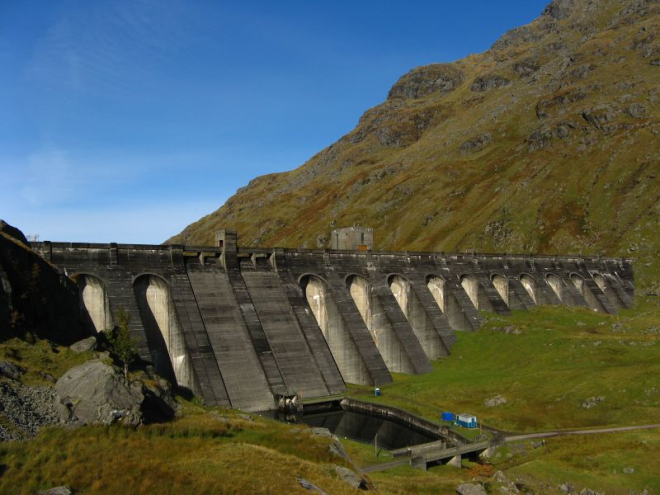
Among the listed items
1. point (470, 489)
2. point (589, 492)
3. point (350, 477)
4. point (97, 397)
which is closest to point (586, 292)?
point (589, 492)

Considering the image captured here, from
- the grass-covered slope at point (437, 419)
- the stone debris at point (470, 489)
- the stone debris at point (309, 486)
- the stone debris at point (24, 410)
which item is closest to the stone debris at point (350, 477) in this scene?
the grass-covered slope at point (437, 419)

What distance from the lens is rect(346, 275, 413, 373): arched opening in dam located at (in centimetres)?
6588

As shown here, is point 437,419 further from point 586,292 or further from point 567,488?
point 586,292

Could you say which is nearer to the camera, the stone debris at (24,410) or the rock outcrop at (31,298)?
the stone debris at (24,410)

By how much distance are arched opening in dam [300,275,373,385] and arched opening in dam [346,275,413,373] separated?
565 cm

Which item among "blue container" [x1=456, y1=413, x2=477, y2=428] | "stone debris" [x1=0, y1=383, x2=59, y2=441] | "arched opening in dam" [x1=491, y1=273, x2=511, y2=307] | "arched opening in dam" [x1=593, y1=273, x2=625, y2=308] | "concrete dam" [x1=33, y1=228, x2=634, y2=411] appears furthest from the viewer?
"arched opening in dam" [x1=593, y1=273, x2=625, y2=308]

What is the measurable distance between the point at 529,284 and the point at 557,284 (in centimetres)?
835

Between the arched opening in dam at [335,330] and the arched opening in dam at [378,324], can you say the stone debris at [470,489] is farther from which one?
the arched opening in dam at [378,324]

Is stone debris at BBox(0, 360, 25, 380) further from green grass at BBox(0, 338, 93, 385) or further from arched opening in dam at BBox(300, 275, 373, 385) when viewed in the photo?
arched opening in dam at BBox(300, 275, 373, 385)

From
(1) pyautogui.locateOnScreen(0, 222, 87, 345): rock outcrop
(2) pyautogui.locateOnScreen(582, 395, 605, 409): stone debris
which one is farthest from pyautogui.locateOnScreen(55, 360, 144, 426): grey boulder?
(2) pyautogui.locateOnScreen(582, 395, 605, 409): stone debris

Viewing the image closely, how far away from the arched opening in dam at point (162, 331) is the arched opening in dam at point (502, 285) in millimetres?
53238

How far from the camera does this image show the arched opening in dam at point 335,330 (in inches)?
2427

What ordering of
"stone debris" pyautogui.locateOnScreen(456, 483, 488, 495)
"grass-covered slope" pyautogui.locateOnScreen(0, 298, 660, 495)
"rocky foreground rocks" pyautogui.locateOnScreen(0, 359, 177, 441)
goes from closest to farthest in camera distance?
"grass-covered slope" pyautogui.locateOnScreen(0, 298, 660, 495) → "rocky foreground rocks" pyautogui.locateOnScreen(0, 359, 177, 441) → "stone debris" pyautogui.locateOnScreen(456, 483, 488, 495)

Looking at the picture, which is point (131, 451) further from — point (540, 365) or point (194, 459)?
point (540, 365)
